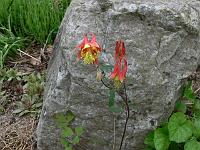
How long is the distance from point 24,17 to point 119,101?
1.36 metres

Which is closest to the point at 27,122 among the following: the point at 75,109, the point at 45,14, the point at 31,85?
the point at 31,85

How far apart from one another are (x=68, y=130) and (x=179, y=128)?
1.64 feet

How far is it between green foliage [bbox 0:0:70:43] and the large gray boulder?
100 centimetres

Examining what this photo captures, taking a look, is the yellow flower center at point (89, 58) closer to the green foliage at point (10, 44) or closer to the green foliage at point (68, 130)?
the green foliage at point (68, 130)

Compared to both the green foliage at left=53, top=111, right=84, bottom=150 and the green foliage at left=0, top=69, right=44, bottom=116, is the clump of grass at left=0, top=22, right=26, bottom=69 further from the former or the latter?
the green foliage at left=53, top=111, right=84, bottom=150

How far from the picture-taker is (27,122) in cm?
283

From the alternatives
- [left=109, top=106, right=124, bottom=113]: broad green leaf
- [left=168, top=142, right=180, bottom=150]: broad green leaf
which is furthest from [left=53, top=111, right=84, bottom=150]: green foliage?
[left=168, top=142, right=180, bottom=150]: broad green leaf

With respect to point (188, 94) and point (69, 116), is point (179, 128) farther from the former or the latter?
point (69, 116)

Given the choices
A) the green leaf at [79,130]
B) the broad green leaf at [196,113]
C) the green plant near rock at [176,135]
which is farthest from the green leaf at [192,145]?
the green leaf at [79,130]

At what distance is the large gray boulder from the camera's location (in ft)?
7.41

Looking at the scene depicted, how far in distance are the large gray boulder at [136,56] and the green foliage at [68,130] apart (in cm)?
5

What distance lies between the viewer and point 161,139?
232 centimetres

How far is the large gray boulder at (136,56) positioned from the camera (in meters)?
2.26

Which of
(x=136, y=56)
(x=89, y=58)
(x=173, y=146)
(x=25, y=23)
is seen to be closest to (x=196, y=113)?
(x=173, y=146)
